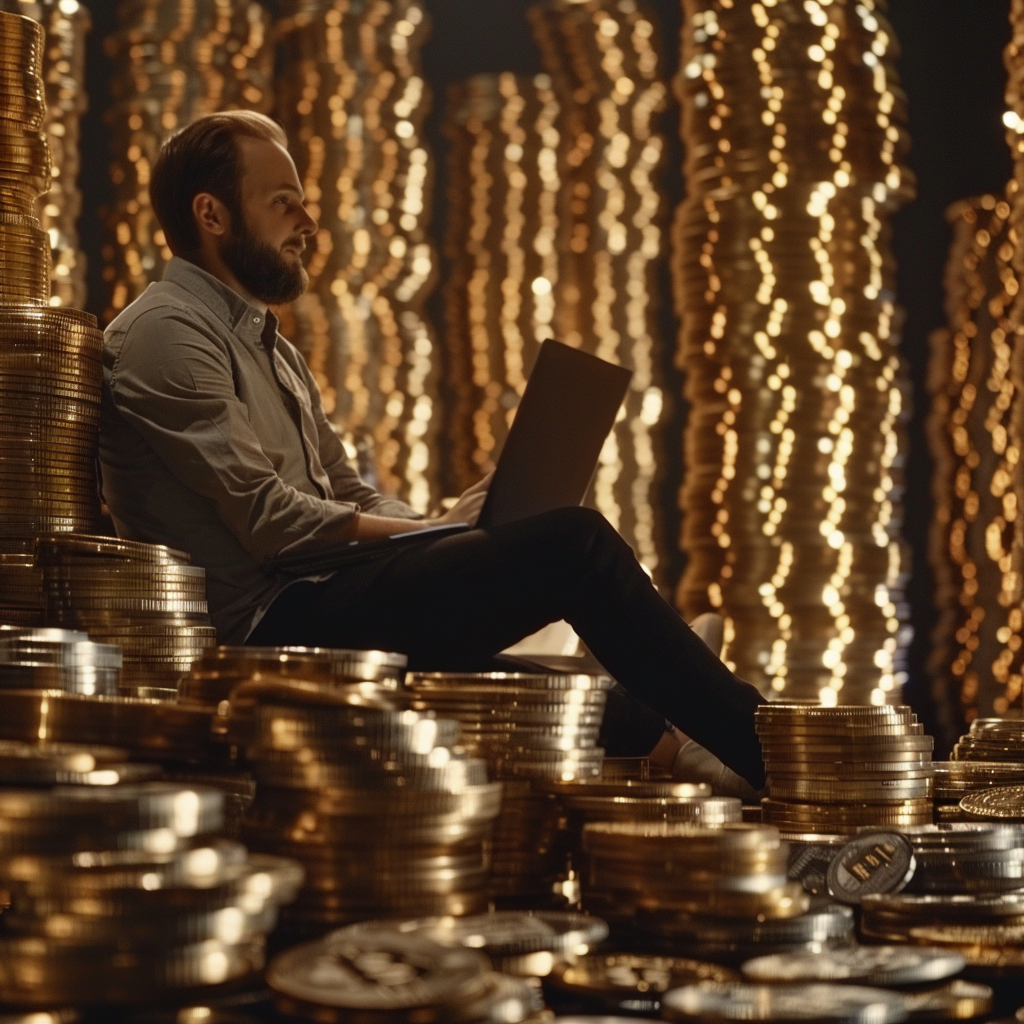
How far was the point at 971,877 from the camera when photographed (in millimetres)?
2059

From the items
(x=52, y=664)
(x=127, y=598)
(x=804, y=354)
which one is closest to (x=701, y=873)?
(x=52, y=664)

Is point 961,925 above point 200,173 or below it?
below

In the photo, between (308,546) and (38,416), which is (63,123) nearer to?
(38,416)

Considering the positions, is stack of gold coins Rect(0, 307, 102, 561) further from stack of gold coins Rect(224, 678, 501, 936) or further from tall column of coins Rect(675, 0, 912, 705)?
tall column of coins Rect(675, 0, 912, 705)

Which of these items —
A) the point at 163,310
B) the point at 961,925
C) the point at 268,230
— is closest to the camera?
the point at 961,925

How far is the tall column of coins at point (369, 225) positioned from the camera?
5.82 m

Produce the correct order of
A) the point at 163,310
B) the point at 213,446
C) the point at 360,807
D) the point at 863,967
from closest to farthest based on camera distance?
the point at 863,967, the point at 360,807, the point at 213,446, the point at 163,310

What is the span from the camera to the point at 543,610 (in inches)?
110

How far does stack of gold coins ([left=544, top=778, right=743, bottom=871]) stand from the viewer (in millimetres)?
2066

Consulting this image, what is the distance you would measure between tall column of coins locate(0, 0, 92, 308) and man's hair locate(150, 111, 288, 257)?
2227mm

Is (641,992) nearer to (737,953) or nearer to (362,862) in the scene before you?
(737,953)

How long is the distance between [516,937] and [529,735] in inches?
23.6

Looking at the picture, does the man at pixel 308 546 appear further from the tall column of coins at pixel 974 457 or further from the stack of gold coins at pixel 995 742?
the tall column of coins at pixel 974 457

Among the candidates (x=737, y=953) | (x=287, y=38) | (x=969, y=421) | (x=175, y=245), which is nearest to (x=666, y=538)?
(x=969, y=421)
